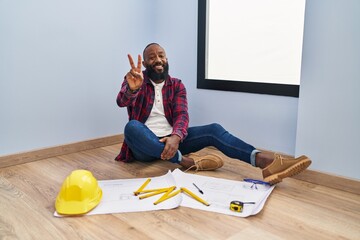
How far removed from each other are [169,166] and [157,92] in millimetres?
368

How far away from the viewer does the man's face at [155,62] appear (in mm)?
1400

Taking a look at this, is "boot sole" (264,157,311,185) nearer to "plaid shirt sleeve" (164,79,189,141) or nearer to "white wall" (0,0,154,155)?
"plaid shirt sleeve" (164,79,189,141)

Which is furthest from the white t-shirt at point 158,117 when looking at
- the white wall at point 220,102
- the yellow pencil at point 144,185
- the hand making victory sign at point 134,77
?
the white wall at point 220,102

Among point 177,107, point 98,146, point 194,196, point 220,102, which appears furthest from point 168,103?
point 98,146

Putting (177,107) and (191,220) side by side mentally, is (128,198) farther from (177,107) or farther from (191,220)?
(177,107)

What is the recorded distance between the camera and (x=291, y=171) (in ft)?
3.76

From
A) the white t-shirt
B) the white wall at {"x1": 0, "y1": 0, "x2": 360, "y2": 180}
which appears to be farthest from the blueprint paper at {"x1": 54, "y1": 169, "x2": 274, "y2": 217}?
the white wall at {"x1": 0, "y1": 0, "x2": 360, "y2": 180}

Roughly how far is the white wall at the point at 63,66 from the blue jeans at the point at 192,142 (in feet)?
1.57

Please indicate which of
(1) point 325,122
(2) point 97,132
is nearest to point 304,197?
(1) point 325,122

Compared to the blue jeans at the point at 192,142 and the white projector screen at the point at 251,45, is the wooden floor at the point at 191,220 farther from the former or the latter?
the white projector screen at the point at 251,45

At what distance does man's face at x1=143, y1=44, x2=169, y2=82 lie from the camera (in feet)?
4.59

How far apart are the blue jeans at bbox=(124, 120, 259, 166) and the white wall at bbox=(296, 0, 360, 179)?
0.27 meters

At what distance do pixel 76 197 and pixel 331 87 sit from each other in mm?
1038

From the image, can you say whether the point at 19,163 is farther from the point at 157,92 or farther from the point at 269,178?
the point at 269,178
